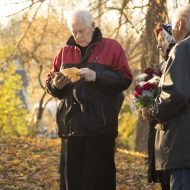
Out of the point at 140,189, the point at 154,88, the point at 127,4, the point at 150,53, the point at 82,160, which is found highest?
the point at 127,4

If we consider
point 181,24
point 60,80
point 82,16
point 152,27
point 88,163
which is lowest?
point 88,163

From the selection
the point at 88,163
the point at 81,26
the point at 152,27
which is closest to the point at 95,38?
the point at 81,26

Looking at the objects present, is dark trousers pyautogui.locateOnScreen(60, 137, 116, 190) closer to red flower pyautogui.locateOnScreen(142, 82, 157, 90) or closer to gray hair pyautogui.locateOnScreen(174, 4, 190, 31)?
red flower pyautogui.locateOnScreen(142, 82, 157, 90)

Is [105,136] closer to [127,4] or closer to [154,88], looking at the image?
[154,88]

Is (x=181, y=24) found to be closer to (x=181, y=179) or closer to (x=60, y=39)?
(x=181, y=179)

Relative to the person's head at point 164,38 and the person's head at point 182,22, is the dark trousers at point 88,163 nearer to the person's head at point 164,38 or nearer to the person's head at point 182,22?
the person's head at point 164,38

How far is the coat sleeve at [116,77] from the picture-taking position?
466 cm

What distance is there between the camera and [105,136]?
4.74 metres

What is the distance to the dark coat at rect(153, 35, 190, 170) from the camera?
11.9 feet

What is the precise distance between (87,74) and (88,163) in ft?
2.51

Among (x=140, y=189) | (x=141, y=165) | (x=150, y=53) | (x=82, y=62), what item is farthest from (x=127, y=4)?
(x=82, y=62)

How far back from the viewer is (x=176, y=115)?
3723mm

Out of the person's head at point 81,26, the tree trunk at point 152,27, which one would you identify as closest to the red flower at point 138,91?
the person's head at point 81,26

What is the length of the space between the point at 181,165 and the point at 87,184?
133 cm
